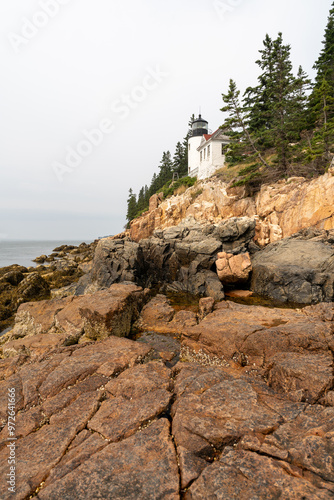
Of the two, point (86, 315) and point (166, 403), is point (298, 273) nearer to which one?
point (86, 315)

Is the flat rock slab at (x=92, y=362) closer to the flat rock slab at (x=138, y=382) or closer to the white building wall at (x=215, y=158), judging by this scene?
the flat rock slab at (x=138, y=382)

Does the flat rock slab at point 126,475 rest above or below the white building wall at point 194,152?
below

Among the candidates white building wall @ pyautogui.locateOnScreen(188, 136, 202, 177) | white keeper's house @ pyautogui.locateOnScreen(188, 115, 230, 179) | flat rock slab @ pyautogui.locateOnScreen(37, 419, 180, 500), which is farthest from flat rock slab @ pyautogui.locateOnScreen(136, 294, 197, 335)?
white building wall @ pyautogui.locateOnScreen(188, 136, 202, 177)

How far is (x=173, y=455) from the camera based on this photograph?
453 cm

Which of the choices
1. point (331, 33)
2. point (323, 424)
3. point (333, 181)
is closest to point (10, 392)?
point (323, 424)

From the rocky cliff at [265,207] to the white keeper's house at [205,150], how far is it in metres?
6.76

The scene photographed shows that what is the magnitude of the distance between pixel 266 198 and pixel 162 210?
824 inches

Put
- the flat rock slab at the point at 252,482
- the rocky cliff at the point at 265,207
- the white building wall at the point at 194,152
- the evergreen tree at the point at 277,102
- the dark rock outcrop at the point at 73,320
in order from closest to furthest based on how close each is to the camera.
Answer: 1. the flat rock slab at the point at 252,482
2. the dark rock outcrop at the point at 73,320
3. the rocky cliff at the point at 265,207
4. the evergreen tree at the point at 277,102
5. the white building wall at the point at 194,152

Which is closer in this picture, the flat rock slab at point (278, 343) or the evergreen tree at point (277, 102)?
the flat rock slab at point (278, 343)

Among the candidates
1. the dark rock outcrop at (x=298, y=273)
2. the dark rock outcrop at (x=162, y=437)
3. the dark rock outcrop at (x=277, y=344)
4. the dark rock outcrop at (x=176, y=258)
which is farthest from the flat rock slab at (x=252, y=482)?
the dark rock outcrop at (x=176, y=258)

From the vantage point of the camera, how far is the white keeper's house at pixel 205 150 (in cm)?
4897

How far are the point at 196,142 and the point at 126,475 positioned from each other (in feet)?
209

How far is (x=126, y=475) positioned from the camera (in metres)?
4.17

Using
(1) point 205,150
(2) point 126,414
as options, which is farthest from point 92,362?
(1) point 205,150
